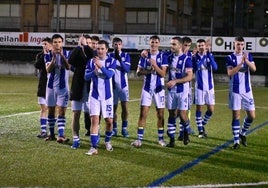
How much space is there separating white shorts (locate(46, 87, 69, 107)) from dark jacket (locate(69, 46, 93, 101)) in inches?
23.6

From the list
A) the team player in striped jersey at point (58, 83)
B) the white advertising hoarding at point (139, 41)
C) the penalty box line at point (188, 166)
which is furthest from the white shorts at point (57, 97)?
the white advertising hoarding at point (139, 41)

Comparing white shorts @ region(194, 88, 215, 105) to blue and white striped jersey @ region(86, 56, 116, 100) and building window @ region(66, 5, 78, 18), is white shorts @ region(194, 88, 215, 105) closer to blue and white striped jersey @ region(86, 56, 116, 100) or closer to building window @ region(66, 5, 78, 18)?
blue and white striped jersey @ region(86, 56, 116, 100)

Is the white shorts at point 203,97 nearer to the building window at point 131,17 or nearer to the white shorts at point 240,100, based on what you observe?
the white shorts at point 240,100

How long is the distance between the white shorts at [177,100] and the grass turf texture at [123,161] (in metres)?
0.82

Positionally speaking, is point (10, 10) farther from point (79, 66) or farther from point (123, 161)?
point (123, 161)

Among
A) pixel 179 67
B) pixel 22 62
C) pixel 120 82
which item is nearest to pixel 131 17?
pixel 22 62

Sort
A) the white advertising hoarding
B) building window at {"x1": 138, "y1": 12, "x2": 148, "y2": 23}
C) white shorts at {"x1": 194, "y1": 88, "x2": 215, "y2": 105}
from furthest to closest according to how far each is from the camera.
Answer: building window at {"x1": 138, "y1": 12, "x2": 148, "y2": 23} < the white advertising hoarding < white shorts at {"x1": 194, "y1": 88, "x2": 215, "y2": 105}

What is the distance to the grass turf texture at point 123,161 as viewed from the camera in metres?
7.59

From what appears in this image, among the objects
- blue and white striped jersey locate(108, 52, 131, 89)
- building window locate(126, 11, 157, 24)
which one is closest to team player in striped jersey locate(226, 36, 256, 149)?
blue and white striped jersey locate(108, 52, 131, 89)

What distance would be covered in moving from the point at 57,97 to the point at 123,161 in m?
2.48

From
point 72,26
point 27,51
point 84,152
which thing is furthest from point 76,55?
point 72,26

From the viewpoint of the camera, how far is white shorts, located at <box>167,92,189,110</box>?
10.3 m

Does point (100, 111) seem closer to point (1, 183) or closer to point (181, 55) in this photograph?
point (181, 55)

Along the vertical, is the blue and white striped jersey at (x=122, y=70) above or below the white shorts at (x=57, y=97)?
above
